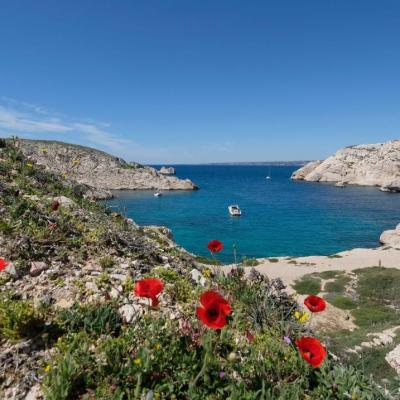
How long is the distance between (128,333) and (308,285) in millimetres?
22946

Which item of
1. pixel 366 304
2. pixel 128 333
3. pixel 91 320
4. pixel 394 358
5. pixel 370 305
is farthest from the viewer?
pixel 366 304

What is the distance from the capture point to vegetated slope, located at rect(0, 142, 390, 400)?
2922 mm

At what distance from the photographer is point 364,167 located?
414 feet

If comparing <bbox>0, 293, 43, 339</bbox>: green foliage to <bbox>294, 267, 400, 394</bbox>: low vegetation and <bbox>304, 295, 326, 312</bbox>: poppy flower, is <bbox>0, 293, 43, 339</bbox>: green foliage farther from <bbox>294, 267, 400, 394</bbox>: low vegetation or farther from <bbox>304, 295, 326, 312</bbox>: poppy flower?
<bbox>294, 267, 400, 394</bbox>: low vegetation

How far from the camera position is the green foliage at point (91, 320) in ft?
11.7

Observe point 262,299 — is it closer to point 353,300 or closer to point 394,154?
point 353,300

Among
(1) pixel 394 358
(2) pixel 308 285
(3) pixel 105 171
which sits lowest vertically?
(2) pixel 308 285

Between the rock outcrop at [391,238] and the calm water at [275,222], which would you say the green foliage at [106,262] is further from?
the rock outcrop at [391,238]

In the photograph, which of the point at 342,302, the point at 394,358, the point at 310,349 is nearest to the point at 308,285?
the point at 342,302

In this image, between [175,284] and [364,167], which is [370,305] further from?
[364,167]

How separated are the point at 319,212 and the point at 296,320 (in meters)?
63.2

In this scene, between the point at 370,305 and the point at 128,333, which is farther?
the point at 370,305

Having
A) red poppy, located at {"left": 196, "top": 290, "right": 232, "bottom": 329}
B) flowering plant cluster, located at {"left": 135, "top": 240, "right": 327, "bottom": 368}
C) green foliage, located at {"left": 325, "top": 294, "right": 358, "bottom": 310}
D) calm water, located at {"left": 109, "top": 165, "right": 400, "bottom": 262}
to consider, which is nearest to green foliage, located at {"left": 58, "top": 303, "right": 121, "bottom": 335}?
flowering plant cluster, located at {"left": 135, "top": 240, "right": 327, "bottom": 368}

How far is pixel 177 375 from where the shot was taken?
3.02 meters
